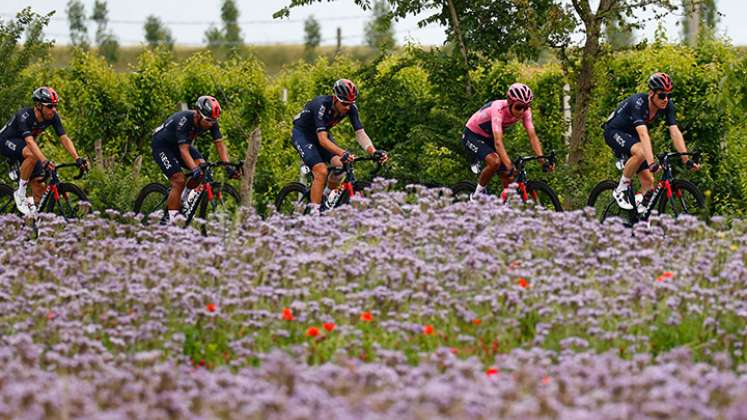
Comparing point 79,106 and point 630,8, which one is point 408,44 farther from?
point 79,106

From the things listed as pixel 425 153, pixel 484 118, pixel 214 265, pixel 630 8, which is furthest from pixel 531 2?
pixel 214 265

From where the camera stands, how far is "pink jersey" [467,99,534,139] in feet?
47.2

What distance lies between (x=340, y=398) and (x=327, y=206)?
8406 millimetres

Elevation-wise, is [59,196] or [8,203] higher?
[59,196]

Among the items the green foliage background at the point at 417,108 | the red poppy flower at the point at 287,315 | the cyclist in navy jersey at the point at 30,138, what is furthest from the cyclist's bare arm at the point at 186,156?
the red poppy flower at the point at 287,315

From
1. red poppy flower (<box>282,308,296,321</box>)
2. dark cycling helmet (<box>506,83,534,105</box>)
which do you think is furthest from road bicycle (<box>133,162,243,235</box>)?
red poppy flower (<box>282,308,296,321</box>)

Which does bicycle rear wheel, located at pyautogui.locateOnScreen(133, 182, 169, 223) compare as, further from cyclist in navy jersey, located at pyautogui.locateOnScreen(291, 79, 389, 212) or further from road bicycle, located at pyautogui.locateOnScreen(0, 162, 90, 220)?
cyclist in navy jersey, located at pyautogui.locateOnScreen(291, 79, 389, 212)

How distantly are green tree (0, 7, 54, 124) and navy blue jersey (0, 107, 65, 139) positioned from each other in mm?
3174

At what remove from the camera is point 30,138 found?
1535cm

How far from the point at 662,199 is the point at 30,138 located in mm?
7642

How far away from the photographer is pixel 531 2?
729 inches

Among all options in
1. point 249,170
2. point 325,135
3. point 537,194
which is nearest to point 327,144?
point 325,135

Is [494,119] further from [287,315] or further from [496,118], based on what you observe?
[287,315]

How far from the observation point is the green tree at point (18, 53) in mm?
18938
